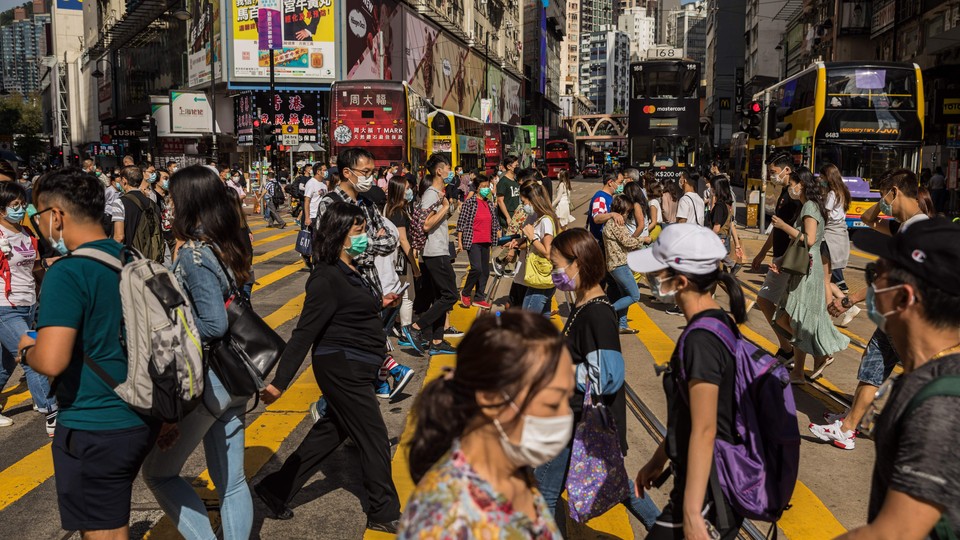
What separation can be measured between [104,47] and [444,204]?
83700mm

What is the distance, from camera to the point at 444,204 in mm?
9000

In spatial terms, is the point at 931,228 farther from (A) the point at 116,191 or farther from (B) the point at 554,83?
(B) the point at 554,83

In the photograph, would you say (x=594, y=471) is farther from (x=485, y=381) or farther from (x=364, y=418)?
(x=485, y=381)

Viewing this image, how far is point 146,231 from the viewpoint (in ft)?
29.9

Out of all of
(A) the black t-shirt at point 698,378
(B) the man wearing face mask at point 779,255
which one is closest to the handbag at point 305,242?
(B) the man wearing face mask at point 779,255

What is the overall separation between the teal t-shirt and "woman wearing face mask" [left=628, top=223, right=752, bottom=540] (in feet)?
6.48

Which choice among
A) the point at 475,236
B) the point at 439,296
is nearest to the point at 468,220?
the point at 475,236

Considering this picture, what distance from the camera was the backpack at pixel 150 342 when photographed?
307 centimetres

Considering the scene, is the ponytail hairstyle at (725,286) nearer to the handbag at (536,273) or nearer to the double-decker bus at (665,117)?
the handbag at (536,273)

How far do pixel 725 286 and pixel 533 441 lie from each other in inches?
64.3

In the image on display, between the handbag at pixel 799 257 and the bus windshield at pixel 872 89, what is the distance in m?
15.6

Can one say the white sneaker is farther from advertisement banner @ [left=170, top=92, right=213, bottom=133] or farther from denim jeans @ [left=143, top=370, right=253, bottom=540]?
advertisement banner @ [left=170, top=92, right=213, bottom=133]

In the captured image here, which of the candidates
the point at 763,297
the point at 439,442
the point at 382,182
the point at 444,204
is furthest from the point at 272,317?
the point at 382,182

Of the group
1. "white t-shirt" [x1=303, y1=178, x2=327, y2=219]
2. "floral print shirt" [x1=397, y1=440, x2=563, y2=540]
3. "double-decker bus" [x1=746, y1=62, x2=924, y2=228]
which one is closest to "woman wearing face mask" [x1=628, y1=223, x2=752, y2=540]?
"floral print shirt" [x1=397, y1=440, x2=563, y2=540]
